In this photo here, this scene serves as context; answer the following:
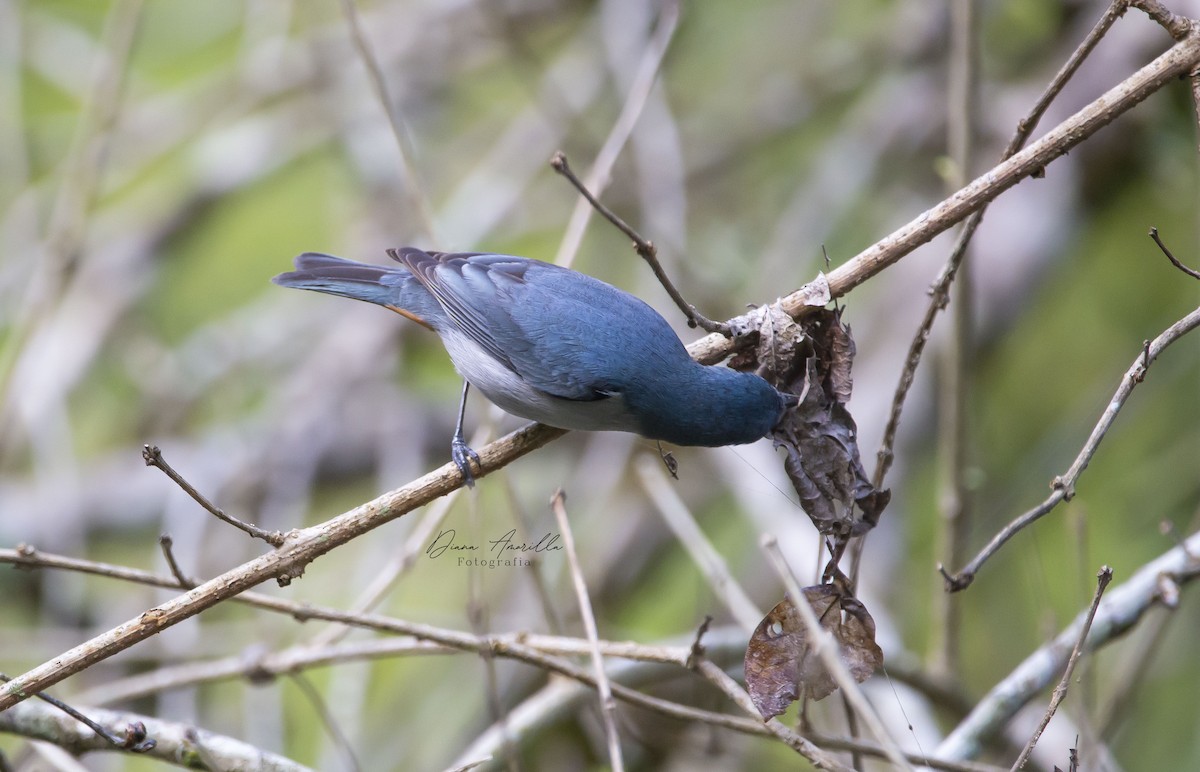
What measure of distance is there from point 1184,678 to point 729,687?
255 centimetres

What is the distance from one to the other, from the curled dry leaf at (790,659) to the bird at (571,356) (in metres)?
0.61

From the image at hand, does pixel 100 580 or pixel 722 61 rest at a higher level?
pixel 722 61

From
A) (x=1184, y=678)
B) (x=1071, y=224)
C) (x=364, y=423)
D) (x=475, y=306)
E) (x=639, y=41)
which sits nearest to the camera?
(x=475, y=306)

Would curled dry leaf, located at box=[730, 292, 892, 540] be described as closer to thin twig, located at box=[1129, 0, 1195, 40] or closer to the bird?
the bird

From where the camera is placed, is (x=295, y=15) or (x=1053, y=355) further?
(x=295, y=15)

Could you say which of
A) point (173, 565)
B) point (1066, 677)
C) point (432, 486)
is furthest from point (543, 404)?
point (1066, 677)

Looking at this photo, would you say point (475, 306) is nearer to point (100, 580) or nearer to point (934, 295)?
point (934, 295)

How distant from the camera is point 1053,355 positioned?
5.20m

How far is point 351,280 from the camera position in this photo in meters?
3.83

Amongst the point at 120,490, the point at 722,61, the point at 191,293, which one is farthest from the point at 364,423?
the point at 722,61

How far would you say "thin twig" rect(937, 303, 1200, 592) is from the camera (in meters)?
1.93

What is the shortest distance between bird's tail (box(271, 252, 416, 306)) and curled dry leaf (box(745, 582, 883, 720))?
2058mm

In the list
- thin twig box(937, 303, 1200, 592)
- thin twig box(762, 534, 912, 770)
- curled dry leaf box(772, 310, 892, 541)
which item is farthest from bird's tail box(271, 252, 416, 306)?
thin twig box(937, 303, 1200, 592)

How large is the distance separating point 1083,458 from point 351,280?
266 cm
